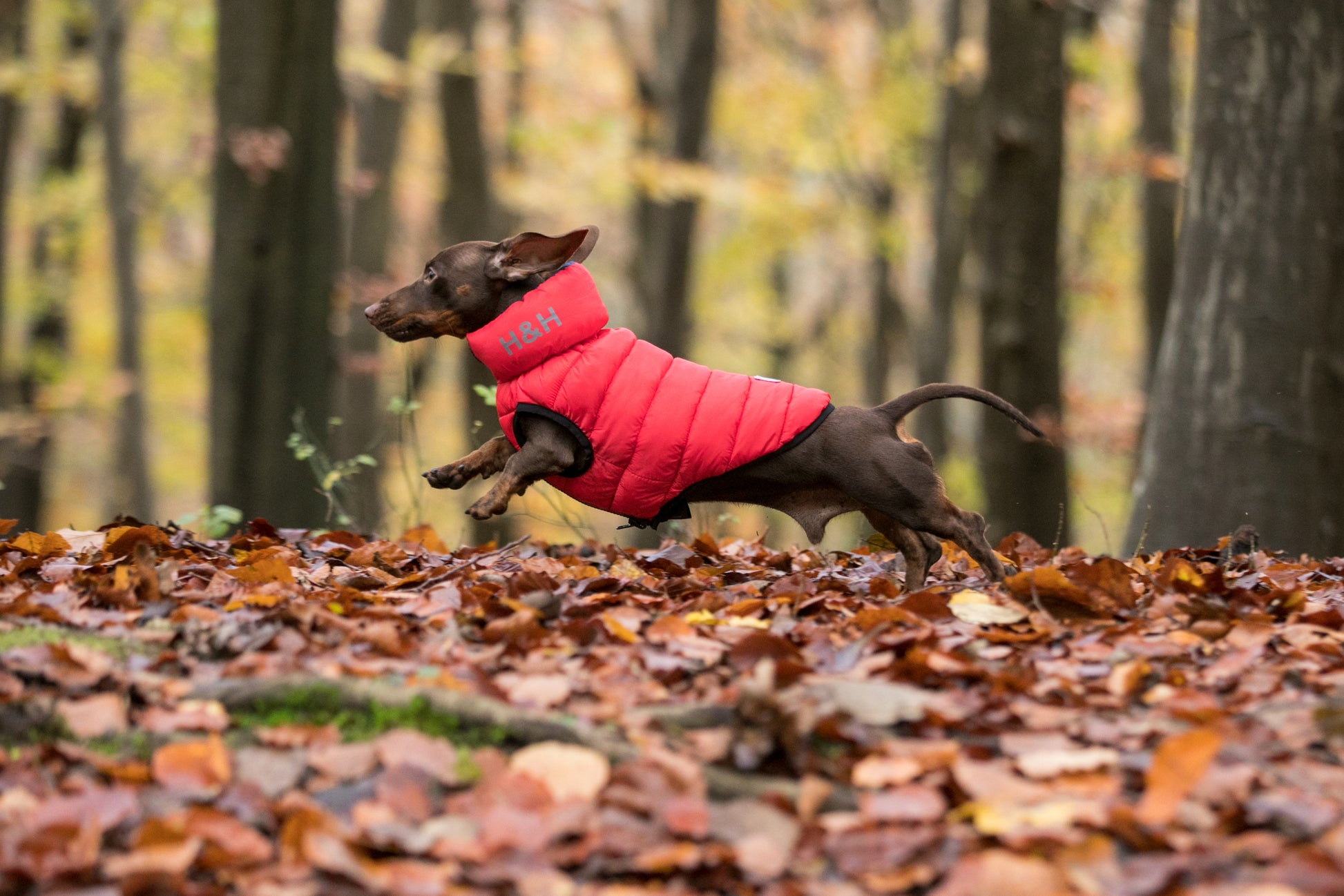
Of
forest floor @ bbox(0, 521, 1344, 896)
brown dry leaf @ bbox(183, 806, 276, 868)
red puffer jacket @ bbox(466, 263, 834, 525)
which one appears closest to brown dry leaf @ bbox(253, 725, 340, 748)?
forest floor @ bbox(0, 521, 1344, 896)

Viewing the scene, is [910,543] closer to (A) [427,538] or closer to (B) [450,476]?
(B) [450,476]

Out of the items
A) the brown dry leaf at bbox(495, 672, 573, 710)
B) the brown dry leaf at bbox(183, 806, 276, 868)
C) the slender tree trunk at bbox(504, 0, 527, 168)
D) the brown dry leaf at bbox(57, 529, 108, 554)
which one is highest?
the slender tree trunk at bbox(504, 0, 527, 168)

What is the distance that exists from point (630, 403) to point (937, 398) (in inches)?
46.0

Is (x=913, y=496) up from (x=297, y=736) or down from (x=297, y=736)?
up

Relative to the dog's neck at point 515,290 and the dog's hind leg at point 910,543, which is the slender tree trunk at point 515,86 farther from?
the dog's hind leg at point 910,543

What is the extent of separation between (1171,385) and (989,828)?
490 centimetres

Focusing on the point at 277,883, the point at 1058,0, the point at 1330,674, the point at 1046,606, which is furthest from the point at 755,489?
the point at 1058,0

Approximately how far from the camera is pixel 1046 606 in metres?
3.78

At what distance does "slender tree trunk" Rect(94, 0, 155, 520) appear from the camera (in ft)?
47.1

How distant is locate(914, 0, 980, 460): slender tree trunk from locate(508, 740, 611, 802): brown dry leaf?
531 inches

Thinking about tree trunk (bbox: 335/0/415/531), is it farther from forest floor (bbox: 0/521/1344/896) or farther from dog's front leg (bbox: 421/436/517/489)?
forest floor (bbox: 0/521/1344/896)

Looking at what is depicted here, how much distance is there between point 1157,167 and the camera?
13.1 metres

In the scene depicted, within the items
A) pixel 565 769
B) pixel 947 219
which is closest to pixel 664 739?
pixel 565 769

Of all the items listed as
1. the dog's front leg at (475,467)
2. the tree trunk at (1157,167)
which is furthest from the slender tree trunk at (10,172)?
the tree trunk at (1157,167)
